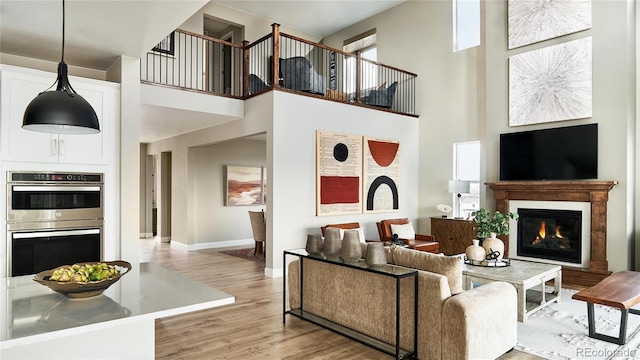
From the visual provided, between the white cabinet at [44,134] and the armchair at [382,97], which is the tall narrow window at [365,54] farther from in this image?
the white cabinet at [44,134]

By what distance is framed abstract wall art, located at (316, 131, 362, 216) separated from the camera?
21.5ft

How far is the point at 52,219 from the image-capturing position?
347 cm

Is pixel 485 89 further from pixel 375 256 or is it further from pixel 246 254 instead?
pixel 246 254

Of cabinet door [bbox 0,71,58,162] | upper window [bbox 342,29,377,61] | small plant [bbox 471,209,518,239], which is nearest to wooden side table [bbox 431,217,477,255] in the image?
small plant [bbox 471,209,518,239]

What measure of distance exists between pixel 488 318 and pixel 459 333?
1.00 feet

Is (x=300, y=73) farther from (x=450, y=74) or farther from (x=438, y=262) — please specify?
(x=438, y=262)

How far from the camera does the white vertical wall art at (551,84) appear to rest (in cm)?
563

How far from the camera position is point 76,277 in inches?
72.7

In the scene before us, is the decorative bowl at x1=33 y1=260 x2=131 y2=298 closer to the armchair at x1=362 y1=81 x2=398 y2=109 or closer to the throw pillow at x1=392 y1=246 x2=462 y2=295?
the throw pillow at x1=392 y1=246 x2=462 y2=295

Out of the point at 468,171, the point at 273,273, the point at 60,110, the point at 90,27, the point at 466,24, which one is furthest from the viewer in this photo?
the point at 466,24

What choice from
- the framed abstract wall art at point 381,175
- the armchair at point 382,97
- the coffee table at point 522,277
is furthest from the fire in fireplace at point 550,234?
the armchair at point 382,97

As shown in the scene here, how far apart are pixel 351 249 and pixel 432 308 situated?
0.83 m

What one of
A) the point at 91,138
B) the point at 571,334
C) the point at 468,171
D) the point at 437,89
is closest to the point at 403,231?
the point at 468,171

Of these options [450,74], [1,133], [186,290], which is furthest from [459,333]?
[450,74]
